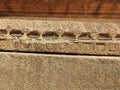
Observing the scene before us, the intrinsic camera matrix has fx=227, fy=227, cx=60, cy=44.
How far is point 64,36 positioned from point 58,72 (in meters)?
0.23

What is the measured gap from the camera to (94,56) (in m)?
1.38

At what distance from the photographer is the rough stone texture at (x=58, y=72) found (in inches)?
53.6

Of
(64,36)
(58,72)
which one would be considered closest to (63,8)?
(64,36)

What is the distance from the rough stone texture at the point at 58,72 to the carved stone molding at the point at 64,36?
0.16ft

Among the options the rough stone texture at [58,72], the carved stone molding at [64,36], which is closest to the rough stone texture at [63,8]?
the carved stone molding at [64,36]

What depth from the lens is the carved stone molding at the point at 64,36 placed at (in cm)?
138

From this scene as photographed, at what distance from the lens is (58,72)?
1.38 m

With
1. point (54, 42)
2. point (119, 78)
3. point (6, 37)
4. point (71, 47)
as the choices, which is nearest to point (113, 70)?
point (119, 78)

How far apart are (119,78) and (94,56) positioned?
0.65ft

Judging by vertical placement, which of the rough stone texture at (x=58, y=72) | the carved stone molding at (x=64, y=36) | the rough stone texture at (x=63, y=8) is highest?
the rough stone texture at (x=63, y=8)

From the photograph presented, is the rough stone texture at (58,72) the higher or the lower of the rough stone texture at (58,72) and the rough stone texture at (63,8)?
the lower

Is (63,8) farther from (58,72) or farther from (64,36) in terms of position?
(58,72)

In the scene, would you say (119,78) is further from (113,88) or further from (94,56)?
(94,56)

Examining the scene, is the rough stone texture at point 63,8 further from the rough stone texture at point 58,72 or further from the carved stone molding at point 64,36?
the rough stone texture at point 58,72
